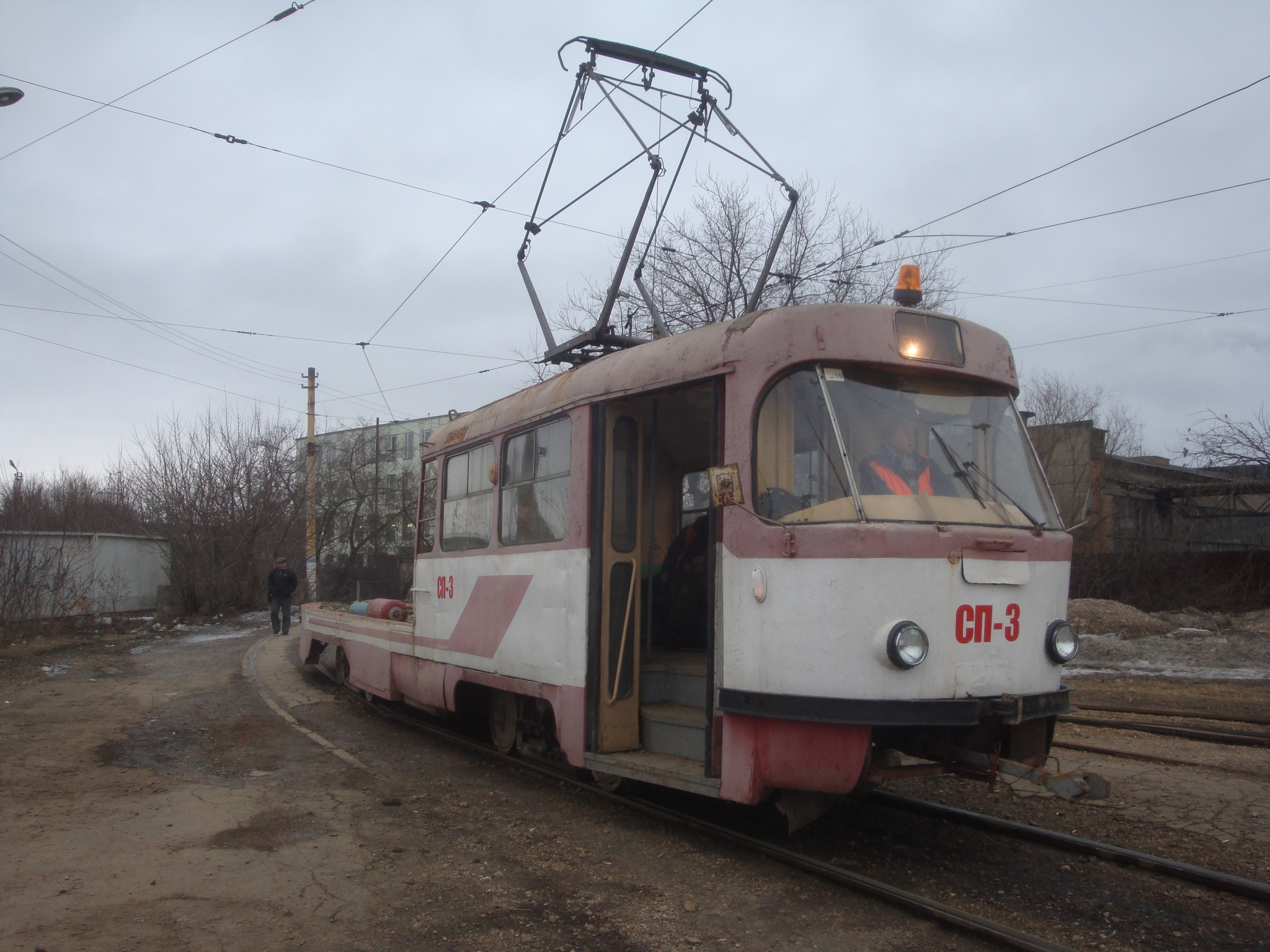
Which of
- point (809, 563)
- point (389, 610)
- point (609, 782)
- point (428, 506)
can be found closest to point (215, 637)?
point (389, 610)

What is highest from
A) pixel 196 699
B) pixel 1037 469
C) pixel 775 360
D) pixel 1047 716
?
pixel 775 360

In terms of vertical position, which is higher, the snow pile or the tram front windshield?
the tram front windshield

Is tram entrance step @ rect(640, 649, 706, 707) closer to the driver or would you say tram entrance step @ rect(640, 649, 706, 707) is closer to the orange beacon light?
the driver

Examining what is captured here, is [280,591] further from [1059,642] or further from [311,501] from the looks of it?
[1059,642]

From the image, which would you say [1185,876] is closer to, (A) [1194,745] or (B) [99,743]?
(A) [1194,745]

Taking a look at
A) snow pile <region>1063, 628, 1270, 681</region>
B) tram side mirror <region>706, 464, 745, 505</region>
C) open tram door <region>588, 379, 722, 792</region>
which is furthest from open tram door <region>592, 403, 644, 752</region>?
snow pile <region>1063, 628, 1270, 681</region>

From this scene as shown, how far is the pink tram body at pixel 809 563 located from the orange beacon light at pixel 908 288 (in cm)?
35

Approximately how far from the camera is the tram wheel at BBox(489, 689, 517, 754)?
7617 millimetres

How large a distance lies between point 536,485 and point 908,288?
2877mm

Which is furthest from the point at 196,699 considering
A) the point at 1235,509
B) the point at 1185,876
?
the point at 1235,509

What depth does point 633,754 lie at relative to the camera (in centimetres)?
571

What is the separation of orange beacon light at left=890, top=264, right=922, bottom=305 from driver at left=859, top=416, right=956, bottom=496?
0.89 meters

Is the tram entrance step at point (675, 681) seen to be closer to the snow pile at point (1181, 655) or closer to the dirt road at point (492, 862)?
the dirt road at point (492, 862)

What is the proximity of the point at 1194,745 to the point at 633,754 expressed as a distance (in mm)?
5666
